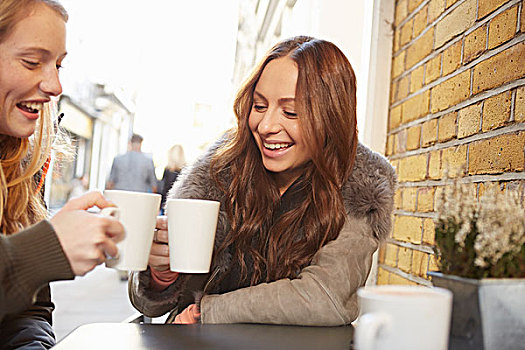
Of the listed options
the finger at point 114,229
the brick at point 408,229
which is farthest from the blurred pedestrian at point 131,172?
the finger at point 114,229

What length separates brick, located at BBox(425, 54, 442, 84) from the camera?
183 centimetres

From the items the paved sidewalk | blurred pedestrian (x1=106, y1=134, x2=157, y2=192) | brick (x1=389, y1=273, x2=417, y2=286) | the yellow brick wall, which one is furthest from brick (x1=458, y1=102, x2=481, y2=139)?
blurred pedestrian (x1=106, y1=134, x2=157, y2=192)

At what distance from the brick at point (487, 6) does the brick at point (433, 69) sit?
33 cm

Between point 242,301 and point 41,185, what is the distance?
1.99 feet

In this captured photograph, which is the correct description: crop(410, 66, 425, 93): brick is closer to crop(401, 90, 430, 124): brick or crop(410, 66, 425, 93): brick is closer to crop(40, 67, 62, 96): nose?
crop(401, 90, 430, 124): brick

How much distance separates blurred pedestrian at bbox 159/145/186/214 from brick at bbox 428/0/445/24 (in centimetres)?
391

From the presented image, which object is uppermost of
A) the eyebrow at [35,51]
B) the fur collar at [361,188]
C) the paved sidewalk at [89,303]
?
the eyebrow at [35,51]

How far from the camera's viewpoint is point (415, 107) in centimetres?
205

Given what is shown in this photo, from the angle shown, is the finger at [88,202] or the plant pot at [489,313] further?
the finger at [88,202]

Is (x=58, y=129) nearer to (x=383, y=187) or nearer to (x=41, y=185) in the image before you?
(x=41, y=185)

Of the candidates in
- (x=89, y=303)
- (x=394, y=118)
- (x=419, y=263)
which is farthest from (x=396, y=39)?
(x=89, y=303)

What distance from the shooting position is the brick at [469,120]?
1488 millimetres

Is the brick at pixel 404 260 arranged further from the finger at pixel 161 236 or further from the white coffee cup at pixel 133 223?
the white coffee cup at pixel 133 223

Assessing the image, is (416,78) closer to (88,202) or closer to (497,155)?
(497,155)
